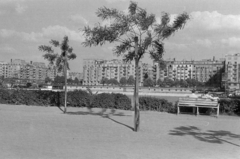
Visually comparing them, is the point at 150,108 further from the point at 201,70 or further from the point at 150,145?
the point at 201,70

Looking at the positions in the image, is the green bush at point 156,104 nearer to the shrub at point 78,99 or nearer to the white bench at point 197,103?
the white bench at point 197,103

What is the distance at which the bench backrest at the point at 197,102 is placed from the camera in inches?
594

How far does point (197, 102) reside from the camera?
15250 millimetres

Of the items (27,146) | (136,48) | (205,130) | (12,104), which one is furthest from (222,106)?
(12,104)

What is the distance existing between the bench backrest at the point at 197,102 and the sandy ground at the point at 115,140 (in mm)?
2425

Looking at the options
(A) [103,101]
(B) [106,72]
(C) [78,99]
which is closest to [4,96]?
(C) [78,99]

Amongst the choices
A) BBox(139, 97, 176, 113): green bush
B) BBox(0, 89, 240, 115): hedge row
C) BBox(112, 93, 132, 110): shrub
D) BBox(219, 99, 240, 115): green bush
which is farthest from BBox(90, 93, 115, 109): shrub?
BBox(219, 99, 240, 115): green bush

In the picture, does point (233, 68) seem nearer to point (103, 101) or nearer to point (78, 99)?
point (103, 101)

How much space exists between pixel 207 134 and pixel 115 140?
338cm

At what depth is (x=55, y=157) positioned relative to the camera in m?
6.62

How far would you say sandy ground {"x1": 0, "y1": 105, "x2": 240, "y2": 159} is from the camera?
706cm

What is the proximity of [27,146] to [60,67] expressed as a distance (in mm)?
9174

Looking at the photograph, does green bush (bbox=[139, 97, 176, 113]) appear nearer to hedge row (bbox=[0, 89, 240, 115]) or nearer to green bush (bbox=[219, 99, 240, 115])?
hedge row (bbox=[0, 89, 240, 115])

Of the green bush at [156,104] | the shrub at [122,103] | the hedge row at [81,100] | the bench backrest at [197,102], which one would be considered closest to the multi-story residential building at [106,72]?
the hedge row at [81,100]
